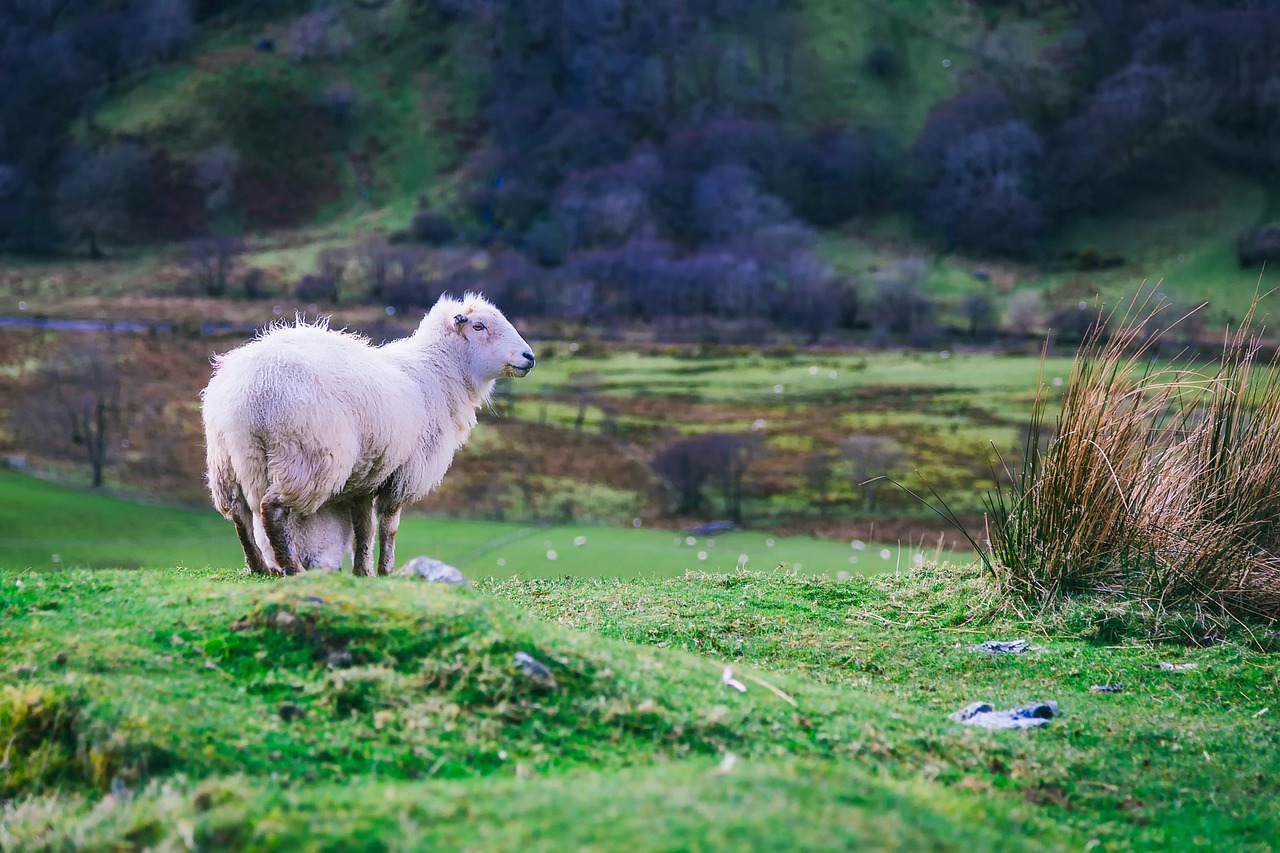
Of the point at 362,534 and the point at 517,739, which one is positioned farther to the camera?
the point at 362,534

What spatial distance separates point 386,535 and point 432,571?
318 centimetres

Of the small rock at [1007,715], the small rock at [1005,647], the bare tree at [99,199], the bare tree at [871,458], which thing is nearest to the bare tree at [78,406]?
the bare tree at [99,199]

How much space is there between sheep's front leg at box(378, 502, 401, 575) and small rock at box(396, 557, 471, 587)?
2.82m

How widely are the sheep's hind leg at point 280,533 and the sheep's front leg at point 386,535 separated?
4.29 feet

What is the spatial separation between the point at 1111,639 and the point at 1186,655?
0.64 m

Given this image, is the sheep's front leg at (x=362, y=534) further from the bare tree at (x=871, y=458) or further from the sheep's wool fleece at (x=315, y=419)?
the bare tree at (x=871, y=458)

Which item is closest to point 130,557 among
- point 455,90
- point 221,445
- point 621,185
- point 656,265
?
point 221,445

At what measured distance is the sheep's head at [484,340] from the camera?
468 inches

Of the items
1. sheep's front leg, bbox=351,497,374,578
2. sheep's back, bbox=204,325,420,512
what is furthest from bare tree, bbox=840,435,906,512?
sheep's back, bbox=204,325,420,512

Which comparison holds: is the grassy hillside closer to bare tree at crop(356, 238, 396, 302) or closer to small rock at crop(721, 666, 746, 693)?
small rock at crop(721, 666, 746, 693)

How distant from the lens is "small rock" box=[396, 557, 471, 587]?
8.28 meters

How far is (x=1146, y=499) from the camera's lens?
1098cm

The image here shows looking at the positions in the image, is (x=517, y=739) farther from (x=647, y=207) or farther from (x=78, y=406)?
(x=647, y=207)

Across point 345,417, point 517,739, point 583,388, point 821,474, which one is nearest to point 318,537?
point 345,417
